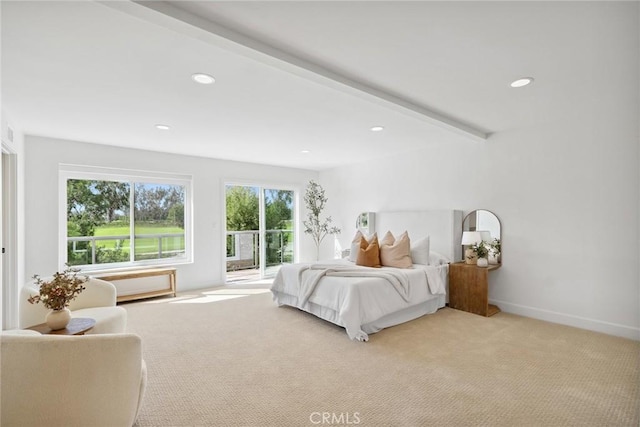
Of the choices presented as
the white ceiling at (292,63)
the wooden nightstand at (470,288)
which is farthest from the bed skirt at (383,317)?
the white ceiling at (292,63)

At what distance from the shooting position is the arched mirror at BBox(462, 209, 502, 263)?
13.3 feet

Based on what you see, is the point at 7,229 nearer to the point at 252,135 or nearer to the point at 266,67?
the point at 252,135

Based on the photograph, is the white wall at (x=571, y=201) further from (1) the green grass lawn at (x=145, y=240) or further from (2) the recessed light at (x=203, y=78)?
(1) the green grass lawn at (x=145, y=240)

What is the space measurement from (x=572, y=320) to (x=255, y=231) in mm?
5139

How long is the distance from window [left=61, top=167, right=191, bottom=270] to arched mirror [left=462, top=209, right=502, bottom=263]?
4629 mm

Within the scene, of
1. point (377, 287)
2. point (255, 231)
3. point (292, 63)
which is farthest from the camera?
point (255, 231)

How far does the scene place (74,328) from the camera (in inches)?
84.0

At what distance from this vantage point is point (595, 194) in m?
3.25

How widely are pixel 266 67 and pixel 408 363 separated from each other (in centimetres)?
264

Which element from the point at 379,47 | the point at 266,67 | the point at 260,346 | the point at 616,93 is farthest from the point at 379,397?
the point at 616,93

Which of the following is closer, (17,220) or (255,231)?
(17,220)

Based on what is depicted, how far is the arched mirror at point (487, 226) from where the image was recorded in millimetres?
4043

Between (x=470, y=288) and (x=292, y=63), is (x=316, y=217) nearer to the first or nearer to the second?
(x=470, y=288)

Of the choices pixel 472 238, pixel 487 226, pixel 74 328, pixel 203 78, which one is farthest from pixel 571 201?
pixel 74 328
